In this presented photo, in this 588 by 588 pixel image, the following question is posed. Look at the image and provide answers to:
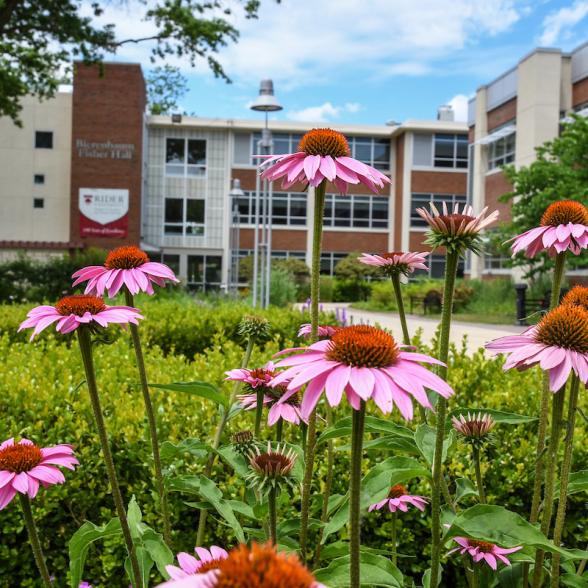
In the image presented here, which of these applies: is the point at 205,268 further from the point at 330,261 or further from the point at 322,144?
the point at 322,144

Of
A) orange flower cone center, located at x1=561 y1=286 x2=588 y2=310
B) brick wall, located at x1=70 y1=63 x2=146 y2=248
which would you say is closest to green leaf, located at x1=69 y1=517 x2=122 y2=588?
orange flower cone center, located at x1=561 y1=286 x2=588 y2=310

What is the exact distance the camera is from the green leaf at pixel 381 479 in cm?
129

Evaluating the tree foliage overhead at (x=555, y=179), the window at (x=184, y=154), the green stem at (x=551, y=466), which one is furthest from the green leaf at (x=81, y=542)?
the window at (x=184, y=154)

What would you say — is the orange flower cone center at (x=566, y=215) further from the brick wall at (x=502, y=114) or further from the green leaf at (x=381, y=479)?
the brick wall at (x=502, y=114)

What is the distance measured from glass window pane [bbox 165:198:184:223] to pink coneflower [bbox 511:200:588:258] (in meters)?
35.4

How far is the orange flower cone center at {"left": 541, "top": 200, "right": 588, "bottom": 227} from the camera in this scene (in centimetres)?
177

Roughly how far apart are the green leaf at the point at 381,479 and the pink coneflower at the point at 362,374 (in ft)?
0.95

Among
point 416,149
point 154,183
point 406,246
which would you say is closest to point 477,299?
point 406,246

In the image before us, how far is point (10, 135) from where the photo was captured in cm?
3291

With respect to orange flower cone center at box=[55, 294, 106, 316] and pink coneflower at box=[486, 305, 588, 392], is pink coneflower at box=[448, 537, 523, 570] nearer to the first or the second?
→ pink coneflower at box=[486, 305, 588, 392]

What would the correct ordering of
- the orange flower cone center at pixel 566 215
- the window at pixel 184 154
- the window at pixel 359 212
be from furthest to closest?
the window at pixel 359 212 < the window at pixel 184 154 < the orange flower cone center at pixel 566 215

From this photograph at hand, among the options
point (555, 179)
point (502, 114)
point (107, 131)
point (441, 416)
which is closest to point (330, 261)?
point (502, 114)

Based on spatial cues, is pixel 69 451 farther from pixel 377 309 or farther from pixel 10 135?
pixel 10 135

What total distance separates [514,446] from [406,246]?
1284 inches
